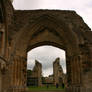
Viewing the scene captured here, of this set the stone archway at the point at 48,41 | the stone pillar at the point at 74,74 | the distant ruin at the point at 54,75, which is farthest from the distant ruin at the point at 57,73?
the stone pillar at the point at 74,74

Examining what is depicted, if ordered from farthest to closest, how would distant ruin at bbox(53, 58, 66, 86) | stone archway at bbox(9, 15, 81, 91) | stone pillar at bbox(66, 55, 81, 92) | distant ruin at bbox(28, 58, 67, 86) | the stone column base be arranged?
1. distant ruin at bbox(53, 58, 66, 86)
2. distant ruin at bbox(28, 58, 67, 86)
3. stone archway at bbox(9, 15, 81, 91)
4. stone pillar at bbox(66, 55, 81, 92)
5. the stone column base

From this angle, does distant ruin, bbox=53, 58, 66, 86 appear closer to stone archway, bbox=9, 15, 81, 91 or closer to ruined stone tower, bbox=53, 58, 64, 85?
ruined stone tower, bbox=53, 58, 64, 85

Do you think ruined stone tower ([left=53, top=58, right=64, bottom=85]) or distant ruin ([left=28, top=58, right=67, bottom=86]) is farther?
ruined stone tower ([left=53, top=58, right=64, bottom=85])

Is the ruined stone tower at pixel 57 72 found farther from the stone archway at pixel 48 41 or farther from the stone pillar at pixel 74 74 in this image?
the stone pillar at pixel 74 74

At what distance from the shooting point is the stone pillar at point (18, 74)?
8.20 metres

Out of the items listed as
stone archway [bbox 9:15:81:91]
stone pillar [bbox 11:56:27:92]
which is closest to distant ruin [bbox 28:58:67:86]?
stone archway [bbox 9:15:81:91]

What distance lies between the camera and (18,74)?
847cm

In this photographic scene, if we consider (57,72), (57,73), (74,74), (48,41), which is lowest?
(57,73)

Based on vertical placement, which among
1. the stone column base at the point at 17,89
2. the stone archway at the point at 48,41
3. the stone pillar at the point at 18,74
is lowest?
the stone column base at the point at 17,89

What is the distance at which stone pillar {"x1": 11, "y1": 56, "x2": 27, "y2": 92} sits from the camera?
8.20 meters

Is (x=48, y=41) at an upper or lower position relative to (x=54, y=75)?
upper

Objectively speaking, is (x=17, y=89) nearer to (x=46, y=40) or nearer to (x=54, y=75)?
(x=46, y=40)

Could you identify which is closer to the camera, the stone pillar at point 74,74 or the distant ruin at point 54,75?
the stone pillar at point 74,74

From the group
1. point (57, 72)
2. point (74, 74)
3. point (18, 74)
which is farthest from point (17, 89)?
point (57, 72)
